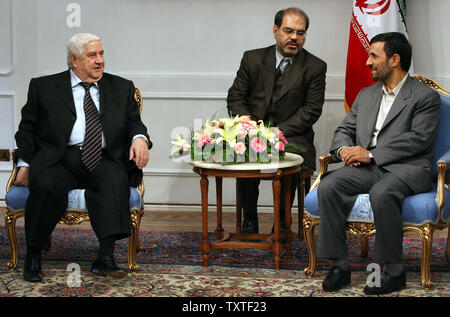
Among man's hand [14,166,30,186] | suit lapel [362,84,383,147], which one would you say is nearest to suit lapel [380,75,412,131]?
suit lapel [362,84,383,147]

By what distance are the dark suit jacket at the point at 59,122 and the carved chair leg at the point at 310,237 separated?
3.92 feet

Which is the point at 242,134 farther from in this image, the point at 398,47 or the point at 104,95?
the point at 398,47

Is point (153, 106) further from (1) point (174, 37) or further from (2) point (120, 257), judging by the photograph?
(2) point (120, 257)

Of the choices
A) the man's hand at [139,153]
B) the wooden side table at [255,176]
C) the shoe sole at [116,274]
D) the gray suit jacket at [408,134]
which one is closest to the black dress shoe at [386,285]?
the gray suit jacket at [408,134]

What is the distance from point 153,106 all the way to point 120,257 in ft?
6.47

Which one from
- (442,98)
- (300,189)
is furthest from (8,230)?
(442,98)

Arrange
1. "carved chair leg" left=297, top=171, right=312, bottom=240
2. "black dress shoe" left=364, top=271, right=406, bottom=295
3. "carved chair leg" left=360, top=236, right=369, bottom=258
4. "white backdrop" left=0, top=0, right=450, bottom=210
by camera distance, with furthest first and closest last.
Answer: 1. "white backdrop" left=0, top=0, right=450, bottom=210
2. "carved chair leg" left=297, top=171, right=312, bottom=240
3. "carved chair leg" left=360, top=236, right=369, bottom=258
4. "black dress shoe" left=364, top=271, right=406, bottom=295

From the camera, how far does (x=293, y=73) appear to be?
16.7 ft

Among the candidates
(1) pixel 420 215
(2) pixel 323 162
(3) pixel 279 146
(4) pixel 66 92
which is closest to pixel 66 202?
(4) pixel 66 92

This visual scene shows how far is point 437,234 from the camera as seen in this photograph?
5.32 meters

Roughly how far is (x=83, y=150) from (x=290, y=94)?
66.6 inches

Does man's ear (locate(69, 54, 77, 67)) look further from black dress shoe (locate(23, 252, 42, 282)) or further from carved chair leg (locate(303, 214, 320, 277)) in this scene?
carved chair leg (locate(303, 214, 320, 277))

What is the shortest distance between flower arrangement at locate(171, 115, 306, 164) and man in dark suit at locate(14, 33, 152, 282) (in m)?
0.38

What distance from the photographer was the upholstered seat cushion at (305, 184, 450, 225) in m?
3.81
